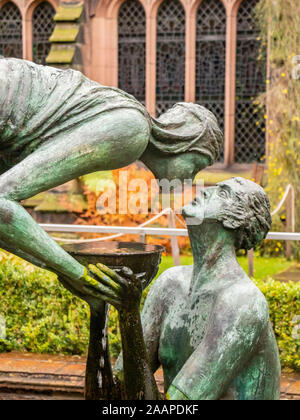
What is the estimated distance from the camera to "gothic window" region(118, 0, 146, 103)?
13992 millimetres

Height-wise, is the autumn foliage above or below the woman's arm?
below

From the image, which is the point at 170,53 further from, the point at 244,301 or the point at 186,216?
the point at 244,301

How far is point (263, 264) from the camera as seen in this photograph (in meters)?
10.7

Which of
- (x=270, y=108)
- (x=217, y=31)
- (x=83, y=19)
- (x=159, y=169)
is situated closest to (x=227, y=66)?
(x=217, y=31)

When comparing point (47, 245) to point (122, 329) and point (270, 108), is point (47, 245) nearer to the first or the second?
point (122, 329)

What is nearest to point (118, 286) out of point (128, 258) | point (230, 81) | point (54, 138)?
point (128, 258)

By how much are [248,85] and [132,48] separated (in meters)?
2.33

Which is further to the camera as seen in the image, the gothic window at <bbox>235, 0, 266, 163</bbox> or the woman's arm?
the gothic window at <bbox>235, 0, 266, 163</bbox>

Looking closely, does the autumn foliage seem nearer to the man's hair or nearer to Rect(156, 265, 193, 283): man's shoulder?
Rect(156, 265, 193, 283): man's shoulder

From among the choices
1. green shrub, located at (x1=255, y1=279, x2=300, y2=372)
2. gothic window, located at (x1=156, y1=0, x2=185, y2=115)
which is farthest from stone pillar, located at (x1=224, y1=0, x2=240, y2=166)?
green shrub, located at (x1=255, y1=279, x2=300, y2=372)

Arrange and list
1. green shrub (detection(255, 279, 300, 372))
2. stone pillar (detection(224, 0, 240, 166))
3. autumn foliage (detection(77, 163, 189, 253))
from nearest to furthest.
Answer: green shrub (detection(255, 279, 300, 372))
autumn foliage (detection(77, 163, 189, 253))
stone pillar (detection(224, 0, 240, 166))

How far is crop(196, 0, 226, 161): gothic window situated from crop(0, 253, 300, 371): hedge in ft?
26.8

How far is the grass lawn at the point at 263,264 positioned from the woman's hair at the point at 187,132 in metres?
7.14

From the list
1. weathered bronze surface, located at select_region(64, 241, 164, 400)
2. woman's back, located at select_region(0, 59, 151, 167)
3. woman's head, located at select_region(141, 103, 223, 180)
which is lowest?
weathered bronze surface, located at select_region(64, 241, 164, 400)
